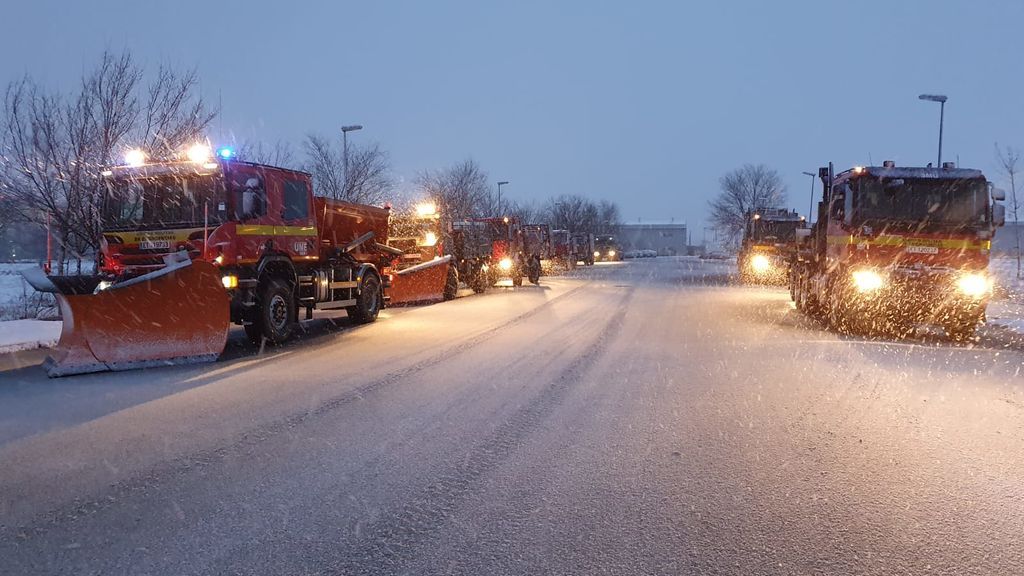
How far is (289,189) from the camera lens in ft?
39.8

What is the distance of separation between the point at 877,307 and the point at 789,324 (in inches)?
75.1

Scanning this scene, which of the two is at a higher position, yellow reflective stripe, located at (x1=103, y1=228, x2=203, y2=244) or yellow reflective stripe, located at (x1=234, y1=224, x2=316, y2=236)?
yellow reflective stripe, located at (x1=234, y1=224, x2=316, y2=236)

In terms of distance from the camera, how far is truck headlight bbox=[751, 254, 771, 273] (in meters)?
32.0

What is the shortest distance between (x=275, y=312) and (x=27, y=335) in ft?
13.3

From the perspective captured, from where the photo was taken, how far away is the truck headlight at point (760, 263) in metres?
32.0

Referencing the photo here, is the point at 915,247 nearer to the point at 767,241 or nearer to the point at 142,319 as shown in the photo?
the point at 142,319

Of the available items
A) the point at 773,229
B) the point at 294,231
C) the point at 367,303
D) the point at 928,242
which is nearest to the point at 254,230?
the point at 294,231

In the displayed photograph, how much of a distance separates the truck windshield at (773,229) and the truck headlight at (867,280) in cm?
1845

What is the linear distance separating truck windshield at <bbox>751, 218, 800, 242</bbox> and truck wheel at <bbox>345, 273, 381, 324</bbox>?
828 inches

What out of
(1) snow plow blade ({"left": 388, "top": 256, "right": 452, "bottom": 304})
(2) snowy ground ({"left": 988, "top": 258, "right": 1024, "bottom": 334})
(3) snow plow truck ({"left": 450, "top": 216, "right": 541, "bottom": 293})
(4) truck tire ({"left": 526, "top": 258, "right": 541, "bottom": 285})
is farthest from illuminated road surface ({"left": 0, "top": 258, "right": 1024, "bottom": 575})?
(4) truck tire ({"left": 526, "top": 258, "right": 541, "bottom": 285})

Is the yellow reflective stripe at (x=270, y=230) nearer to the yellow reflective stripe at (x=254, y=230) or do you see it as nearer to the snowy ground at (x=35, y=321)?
the yellow reflective stripe at (x=254, y=230)

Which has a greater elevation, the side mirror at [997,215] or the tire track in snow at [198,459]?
the side mirror at [997,215]

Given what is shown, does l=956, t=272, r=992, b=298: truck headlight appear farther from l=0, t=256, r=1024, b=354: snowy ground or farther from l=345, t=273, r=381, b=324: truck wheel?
l=345, t=273, r=381, b=324: truck wheel

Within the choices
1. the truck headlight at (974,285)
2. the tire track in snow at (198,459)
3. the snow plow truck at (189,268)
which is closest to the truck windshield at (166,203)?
the snow plow truck at (189,268)
